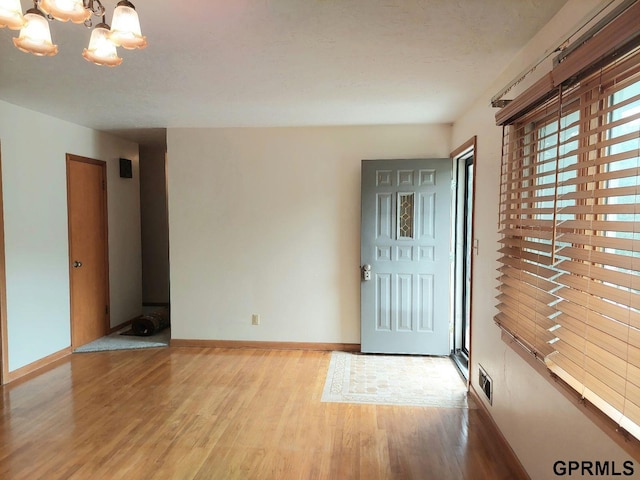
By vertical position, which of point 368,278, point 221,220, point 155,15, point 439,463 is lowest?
A: point 439,463

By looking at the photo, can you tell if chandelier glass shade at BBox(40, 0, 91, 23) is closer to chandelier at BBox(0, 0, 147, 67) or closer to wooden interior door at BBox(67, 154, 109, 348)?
chandelier at BBox(0, 0, 147, 67)

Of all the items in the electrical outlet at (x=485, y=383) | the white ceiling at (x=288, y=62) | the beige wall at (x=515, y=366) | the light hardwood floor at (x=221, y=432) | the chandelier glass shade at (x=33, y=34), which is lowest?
the light hardwood floor at (x=221, y=432)

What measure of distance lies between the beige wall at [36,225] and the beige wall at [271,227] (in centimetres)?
103

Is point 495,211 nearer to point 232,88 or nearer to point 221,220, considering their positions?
point 232,88

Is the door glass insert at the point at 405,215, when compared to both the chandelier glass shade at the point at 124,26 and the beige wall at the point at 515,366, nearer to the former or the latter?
the beige wall at the point at 515,366

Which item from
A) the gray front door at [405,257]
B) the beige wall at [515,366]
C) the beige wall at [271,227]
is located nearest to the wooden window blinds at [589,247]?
the beige wall at [515,366]

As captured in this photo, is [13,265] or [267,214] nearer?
[13,265]

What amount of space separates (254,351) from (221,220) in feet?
4.80

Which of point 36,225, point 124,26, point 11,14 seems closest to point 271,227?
point 36,225

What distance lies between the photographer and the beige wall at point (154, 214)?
18.4 feet

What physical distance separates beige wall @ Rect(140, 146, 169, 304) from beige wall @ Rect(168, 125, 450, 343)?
5.50 ft

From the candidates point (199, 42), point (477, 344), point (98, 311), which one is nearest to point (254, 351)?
point (98, 311)

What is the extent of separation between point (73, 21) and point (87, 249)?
341 centimetres

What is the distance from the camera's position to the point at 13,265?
3250 mm
